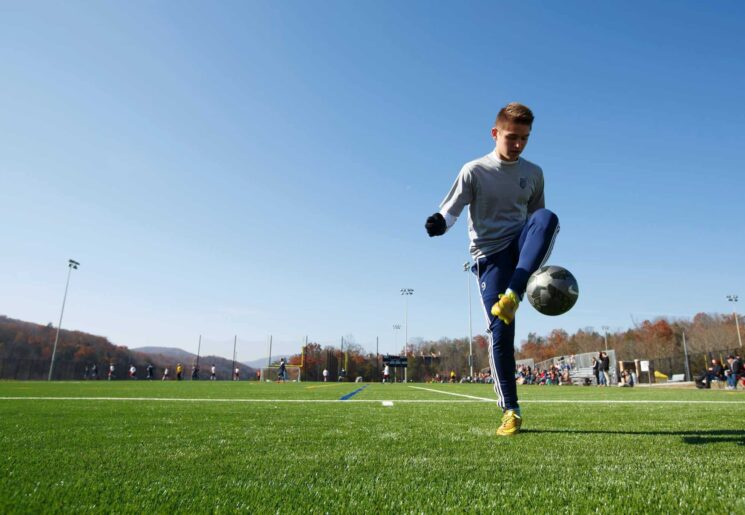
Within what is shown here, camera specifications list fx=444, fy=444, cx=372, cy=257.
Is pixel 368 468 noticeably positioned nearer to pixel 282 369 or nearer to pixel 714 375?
pixel 714 375

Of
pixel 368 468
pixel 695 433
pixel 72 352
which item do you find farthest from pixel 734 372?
pixel 72 352

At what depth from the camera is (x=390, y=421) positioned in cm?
344

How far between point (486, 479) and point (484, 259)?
2120 millimetres

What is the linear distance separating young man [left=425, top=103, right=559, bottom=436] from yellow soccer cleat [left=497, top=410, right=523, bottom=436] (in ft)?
0.63

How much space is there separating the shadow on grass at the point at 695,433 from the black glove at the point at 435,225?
4.83ft

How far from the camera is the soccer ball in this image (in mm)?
2807

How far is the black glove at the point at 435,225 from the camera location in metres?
3.27

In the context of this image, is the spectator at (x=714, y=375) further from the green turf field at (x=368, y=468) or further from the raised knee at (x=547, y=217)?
the raised knee at (x=547, y=217)

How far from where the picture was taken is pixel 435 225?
129 inches

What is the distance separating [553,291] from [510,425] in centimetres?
89

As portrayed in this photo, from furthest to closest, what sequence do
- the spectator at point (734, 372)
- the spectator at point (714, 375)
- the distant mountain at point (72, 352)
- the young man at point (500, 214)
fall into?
the distant mountain at point (72, 352), the spectator at point (714, 375), the spectator at point (734, 372), the young man at point (500, 214)

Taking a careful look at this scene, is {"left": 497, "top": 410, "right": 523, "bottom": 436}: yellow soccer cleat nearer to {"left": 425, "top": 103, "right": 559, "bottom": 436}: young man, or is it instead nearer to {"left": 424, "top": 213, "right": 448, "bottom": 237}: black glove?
{"left": 425, "top": 103, "right": 559, "bottom": 436}: young man

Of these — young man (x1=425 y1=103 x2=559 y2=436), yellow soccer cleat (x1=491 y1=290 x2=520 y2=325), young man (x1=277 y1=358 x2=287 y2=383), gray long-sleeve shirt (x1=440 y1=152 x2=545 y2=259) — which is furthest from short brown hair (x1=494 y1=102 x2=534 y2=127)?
young man (x1=277 y1=358 x2=287 y2=383)

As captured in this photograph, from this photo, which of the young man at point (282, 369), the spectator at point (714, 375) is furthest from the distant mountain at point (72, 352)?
the spectator at point (714, 375)
